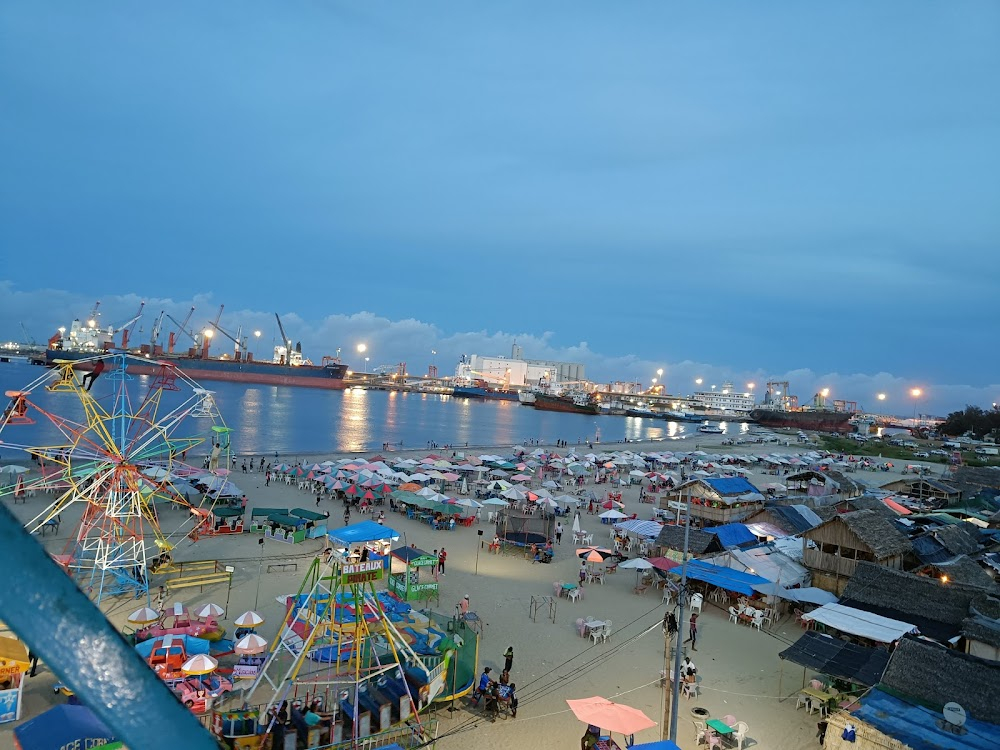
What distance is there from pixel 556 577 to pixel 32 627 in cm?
1760

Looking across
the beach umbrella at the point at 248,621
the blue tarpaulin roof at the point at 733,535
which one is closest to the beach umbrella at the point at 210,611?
the beach umbrella at the point at 248,621

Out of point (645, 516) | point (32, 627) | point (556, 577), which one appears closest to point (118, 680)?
point (32, 627)

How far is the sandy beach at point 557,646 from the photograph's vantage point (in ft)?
32.8

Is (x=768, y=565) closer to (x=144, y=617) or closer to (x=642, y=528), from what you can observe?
(x=642, y=528)

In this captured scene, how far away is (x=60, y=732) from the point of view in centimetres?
742

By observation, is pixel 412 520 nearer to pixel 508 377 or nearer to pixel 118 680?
pixel 118 680

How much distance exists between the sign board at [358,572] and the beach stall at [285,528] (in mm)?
11459

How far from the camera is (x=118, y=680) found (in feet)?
3.42

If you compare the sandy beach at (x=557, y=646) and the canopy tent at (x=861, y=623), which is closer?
the sandy beach at (x=557, y=646)

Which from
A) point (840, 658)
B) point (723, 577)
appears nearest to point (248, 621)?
point (840, 658)

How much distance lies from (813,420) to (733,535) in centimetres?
10751

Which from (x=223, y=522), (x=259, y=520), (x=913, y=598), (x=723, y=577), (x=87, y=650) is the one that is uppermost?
(x=87, y=650)

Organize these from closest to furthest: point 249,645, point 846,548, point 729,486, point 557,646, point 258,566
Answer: point 249,645 → point 557,646 → point 846,548 → point 258,566 → point 729,486

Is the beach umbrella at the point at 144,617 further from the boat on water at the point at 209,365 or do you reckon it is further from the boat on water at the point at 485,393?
the boat on water at the point at 485,393
